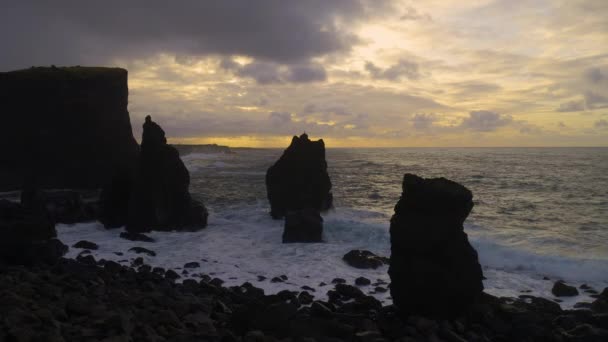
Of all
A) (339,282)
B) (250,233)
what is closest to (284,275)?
(339,282)

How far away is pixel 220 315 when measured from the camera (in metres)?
12.2

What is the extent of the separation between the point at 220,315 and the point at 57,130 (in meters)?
39.5

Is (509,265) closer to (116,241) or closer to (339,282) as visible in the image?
(339,282)

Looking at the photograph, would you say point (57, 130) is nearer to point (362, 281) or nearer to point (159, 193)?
point (159, 193)

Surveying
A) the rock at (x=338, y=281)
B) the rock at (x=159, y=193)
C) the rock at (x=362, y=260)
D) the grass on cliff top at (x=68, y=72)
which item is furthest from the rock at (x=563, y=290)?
the grass on cliff top at (x=68, y=72)

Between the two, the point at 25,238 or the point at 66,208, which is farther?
the point at 66,208

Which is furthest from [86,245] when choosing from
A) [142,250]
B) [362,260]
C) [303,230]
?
[362,260]

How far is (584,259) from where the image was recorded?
2036cm

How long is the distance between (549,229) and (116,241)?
2531cm

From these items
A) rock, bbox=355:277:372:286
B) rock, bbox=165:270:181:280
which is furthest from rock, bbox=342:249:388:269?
rock, bbox=165:270:181:280

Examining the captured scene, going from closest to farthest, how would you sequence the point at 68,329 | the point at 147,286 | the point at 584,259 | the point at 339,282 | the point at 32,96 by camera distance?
the point at 68,329 → the point at 147,286 → the point at 339,282 → the point at 584,259 → the point at 32,96

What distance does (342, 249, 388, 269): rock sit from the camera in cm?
1967

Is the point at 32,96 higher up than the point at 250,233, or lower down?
higher up

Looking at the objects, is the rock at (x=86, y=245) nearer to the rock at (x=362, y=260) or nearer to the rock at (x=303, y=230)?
the rock at (x=303, y=230)
